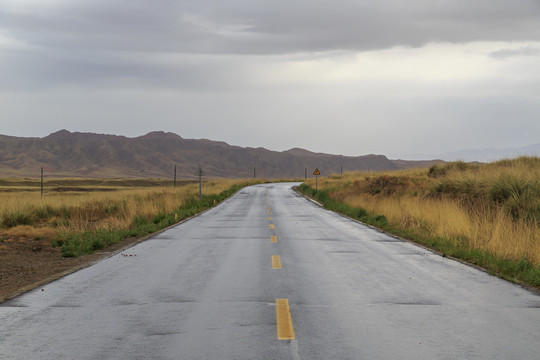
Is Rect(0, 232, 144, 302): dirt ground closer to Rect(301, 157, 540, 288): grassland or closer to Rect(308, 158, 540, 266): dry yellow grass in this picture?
Rect(301, 157, 540, 288): grassland

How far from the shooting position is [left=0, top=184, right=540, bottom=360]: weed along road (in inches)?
200

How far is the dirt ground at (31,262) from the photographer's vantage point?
9.05 m

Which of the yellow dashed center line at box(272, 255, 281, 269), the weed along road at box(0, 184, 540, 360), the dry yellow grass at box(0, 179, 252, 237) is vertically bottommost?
the dry yellow grass at box(0, 179, 252, 237)

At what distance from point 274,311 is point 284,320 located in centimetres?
48

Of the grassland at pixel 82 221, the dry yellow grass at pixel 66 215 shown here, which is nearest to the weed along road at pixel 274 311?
the grassland at pixel 82 221

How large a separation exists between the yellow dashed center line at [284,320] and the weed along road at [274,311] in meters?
0.02

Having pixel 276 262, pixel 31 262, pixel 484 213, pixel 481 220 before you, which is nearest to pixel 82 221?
pixel 31 262

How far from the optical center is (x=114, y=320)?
20.2ft

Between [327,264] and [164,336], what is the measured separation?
18.8 ft

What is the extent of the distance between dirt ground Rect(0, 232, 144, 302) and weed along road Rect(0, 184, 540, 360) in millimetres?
556

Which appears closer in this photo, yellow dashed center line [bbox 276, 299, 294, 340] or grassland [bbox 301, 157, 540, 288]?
yellow dashed center line [bbox 276, 299, 294, 340]

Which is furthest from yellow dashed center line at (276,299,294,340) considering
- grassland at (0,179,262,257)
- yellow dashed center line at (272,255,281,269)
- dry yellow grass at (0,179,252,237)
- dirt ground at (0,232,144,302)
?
dry yellow grass at (0,179,252,237)

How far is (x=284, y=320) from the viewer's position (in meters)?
6.11

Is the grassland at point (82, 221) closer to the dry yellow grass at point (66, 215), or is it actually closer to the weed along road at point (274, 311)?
the dry yellow grass at point (66, 215)
